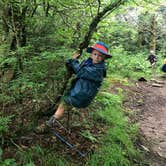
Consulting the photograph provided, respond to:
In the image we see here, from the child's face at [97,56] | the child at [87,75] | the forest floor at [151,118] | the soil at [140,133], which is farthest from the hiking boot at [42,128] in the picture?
the forest floor at [151,118]

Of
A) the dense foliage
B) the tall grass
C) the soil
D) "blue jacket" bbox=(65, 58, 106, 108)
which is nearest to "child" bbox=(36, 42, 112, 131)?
"blue jacket" bbox=(65, 58, 106, 108)

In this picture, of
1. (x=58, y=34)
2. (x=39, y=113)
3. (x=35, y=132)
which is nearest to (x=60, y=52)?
(x=58, y=34)

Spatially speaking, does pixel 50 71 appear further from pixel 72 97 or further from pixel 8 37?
pixel 8 37

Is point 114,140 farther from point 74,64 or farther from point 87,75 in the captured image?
point 74,64

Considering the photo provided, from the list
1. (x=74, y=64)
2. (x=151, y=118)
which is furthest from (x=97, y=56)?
(x=151, y=118)

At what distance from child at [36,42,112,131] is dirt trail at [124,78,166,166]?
2179mm

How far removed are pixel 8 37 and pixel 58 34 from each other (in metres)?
1.00

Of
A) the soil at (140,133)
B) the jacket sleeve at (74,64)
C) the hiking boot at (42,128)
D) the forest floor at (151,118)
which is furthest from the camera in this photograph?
the forest floor at (151,118)

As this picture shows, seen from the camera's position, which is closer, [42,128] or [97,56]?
[97,56]

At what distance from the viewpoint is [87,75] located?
4.57 metres

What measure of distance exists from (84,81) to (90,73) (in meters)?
0.17

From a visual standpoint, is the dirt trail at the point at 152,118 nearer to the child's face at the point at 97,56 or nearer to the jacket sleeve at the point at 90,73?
the jacket sleeve at the point at 90,73

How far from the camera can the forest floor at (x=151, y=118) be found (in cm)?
638

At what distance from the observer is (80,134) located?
5.66 meters
